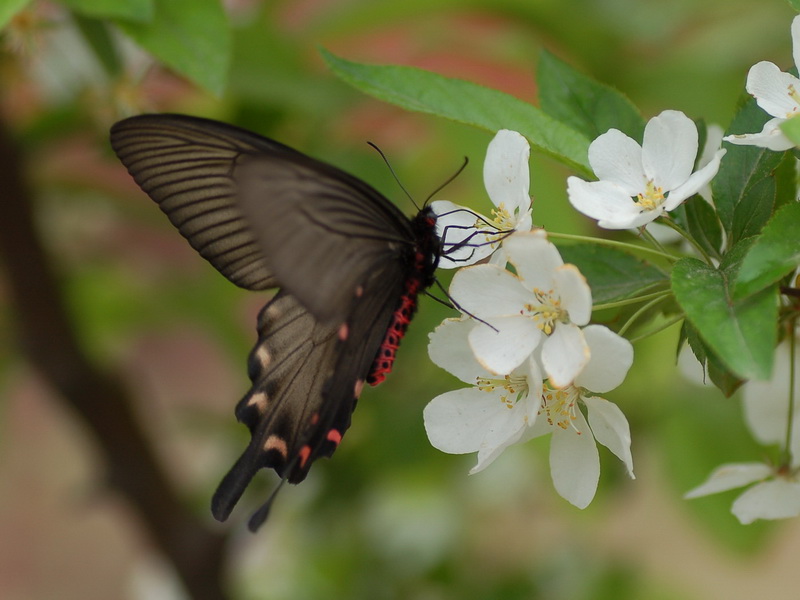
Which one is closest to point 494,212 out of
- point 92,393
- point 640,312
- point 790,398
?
point 640,312

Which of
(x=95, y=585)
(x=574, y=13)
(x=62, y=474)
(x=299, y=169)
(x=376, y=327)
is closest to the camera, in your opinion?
(x=299, y=169)

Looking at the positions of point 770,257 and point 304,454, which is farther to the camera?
point 304,454

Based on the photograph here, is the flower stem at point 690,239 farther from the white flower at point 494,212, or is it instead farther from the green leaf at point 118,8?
the green leaf at point 118,8

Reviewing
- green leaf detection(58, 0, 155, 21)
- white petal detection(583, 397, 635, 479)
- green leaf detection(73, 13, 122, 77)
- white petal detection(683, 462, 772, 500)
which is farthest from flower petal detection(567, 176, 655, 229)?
green leaf detection(73, 13, 122, 77)

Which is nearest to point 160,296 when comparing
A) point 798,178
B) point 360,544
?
point 360,544

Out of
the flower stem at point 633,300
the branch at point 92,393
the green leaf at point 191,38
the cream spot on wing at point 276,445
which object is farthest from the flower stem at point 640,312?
the branch at point 92,393

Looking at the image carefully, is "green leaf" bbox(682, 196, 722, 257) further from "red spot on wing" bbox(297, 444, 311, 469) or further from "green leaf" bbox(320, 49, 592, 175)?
"red spot on wing" bbox(297, 444, 311, 469)

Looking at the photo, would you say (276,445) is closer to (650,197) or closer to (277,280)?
(277,280)

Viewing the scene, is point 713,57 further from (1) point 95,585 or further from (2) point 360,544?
(1) point 95,585
